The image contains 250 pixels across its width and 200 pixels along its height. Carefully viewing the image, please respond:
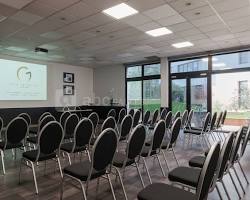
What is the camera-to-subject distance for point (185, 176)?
2.26 metres

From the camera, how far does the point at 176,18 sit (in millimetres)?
5051

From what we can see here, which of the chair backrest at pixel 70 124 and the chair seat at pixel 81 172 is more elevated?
the chair backrest at pixel 70 124

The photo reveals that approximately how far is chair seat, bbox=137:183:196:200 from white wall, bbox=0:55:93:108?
28.9 ft

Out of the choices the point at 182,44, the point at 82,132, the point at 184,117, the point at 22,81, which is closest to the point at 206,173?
the point at 82,132

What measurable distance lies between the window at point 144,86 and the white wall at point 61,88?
2.69 m

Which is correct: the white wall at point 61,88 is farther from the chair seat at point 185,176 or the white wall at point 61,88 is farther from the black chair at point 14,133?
the chair seat at point 185,176

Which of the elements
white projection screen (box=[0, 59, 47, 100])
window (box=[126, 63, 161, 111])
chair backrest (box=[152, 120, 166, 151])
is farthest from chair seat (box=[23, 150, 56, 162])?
window (box=[126, 63, 161, 111])

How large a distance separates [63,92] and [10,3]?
7.22 metres

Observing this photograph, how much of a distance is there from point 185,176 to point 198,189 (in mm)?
708

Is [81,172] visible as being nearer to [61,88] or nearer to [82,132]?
[82,132]

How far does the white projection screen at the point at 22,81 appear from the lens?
29.2 feet

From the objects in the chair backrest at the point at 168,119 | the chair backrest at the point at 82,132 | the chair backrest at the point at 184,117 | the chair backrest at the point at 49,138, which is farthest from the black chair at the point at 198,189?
the chair backrest at the point at 184,117

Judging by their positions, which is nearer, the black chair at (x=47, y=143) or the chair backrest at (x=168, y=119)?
the black chair at (x=47, y=143)

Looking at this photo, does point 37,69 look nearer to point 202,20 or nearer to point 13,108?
point 13,108
